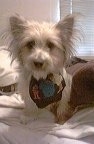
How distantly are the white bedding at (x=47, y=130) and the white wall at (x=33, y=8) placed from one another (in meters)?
1.10

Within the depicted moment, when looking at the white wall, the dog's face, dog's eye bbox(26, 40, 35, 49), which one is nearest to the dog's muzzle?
the dog's face

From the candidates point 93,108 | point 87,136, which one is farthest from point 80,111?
point 87,136

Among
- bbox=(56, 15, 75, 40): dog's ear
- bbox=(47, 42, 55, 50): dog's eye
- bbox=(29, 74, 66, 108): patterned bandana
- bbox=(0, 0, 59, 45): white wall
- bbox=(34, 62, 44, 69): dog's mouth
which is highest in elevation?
bbox=(0, 0, 59, 45): white wall

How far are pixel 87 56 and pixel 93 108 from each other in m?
1.23

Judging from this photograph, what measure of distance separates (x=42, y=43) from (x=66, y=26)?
15 cm

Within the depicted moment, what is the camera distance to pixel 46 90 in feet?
4.52

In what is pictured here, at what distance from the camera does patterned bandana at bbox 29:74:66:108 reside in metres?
1.37

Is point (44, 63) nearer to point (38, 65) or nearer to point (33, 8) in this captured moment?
point (38, 65)

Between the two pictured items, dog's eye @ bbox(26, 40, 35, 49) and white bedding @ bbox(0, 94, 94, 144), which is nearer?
white bedding @ bbox(0, 94, 94, 144)

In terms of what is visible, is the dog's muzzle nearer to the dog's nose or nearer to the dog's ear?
the dog's nose

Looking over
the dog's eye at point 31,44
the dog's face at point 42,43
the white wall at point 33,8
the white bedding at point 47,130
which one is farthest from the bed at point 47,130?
the white wall at point 33,8

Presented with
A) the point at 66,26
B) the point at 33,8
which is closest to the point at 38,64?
the point at 66,26

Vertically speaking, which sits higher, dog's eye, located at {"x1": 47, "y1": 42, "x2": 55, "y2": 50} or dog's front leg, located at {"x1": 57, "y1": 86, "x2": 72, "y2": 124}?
dog's eye, located at {"x1": 47, "y1": 42, "x2": 55, "y2": 50}

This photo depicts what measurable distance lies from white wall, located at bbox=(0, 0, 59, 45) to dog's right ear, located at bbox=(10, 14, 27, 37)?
2.74ft
